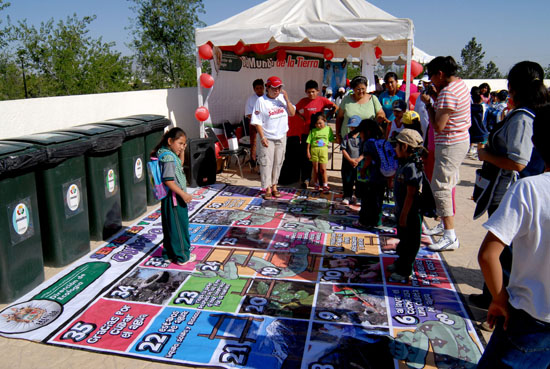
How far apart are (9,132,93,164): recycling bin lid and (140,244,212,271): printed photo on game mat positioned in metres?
1.29

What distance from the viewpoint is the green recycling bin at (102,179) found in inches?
181

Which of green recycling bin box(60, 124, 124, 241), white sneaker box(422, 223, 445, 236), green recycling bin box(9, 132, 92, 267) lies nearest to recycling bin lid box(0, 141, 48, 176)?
green recycling bin box(9, 132, 92, 267)

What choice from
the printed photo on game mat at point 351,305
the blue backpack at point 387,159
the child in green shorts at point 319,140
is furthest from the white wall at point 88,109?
the blue backpack at point 387,159

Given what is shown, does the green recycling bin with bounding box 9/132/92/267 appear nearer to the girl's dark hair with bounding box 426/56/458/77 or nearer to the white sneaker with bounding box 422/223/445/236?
the girl's dark hair with bounding box 426/56/458/77

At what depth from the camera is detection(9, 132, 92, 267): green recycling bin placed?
393 cm

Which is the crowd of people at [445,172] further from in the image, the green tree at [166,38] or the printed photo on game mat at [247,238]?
the green tree at [166,38]

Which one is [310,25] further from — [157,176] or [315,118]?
[157,176]

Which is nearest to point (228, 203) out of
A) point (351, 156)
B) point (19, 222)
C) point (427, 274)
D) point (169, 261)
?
point (351, 156)

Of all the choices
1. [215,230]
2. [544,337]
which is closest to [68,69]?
[215,230]

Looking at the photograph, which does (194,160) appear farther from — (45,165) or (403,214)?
(403,214)

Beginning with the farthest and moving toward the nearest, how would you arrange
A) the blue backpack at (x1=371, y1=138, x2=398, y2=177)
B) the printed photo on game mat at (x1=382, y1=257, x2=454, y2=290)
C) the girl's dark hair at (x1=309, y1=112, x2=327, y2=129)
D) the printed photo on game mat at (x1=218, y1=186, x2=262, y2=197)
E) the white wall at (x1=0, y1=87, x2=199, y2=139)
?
the printed photo on game mat at (x1=218, y1=186, x2=262, y2=197)
the girl's dark hair at (x1=309, y1=112, x2=327, y2=129)
the white wall at (x1=0, y1=87, x2=199, y2=139)
the blue backpack at (x1=371, y1=138, x2=398, y2=177)
the printed photo on game mat at (x1=382, y1=257, x2=454, y2=290)

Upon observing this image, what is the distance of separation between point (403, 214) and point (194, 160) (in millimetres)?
4195

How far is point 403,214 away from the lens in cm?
360

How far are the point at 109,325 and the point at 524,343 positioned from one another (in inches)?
108
